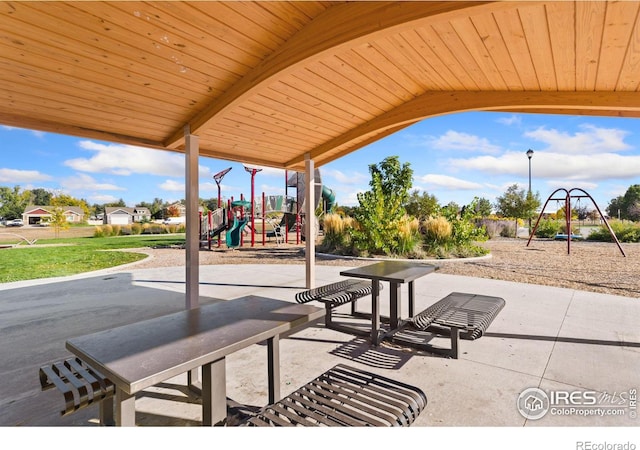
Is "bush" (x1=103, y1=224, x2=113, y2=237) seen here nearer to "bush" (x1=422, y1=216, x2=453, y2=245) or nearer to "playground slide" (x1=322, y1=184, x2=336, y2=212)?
"playground slide" (x1=322, y1=184, x2=336, y2=212)

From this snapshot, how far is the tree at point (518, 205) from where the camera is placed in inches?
814

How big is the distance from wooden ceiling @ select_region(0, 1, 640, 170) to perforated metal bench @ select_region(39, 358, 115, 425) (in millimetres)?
2292

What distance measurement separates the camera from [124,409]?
4.86 ft

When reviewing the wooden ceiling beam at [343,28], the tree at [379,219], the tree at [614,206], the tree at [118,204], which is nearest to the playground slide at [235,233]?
the tree at [379,219]

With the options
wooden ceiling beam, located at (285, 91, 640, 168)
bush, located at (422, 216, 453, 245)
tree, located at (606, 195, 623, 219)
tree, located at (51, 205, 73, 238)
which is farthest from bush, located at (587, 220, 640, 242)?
tree, located at (51, 205, 73, 238)

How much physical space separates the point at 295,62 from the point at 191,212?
2.34 metres

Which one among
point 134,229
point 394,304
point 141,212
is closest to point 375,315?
point 394,304

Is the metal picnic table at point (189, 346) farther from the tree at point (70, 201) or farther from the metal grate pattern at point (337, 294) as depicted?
the tree at point (70, 201)

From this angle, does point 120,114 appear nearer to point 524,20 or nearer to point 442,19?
point 442,19

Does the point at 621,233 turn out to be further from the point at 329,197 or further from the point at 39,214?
the point at 39,214

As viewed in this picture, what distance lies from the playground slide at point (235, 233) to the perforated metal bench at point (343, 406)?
12779mm

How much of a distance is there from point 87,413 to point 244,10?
301cm

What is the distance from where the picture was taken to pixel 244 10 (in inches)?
94.9
